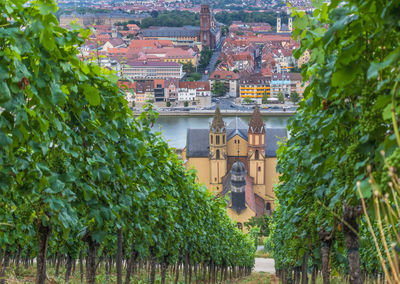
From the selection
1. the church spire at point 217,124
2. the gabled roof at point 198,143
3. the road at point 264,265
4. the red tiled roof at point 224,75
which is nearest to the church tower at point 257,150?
the church spire at point 217,124

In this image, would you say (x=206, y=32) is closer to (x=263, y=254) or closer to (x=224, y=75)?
(x=224, y=75)

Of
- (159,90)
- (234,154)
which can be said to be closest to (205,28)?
(159,90)

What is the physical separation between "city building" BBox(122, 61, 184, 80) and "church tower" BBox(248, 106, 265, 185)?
37008 millimetres

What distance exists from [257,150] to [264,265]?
14424 millimetres

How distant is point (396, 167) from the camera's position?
1518 mm

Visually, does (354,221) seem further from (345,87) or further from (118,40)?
(118,40)

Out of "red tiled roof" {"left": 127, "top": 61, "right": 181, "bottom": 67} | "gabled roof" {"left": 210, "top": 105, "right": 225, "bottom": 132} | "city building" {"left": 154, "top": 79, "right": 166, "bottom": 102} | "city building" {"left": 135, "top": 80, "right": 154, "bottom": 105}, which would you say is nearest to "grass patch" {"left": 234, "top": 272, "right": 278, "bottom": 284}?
"gabled roof" {"left": 210, "top": 105, "right": 225, "bottom": 132}

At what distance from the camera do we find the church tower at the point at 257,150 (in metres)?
35.0

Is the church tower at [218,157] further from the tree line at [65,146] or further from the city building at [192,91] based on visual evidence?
the city building at [192,91]

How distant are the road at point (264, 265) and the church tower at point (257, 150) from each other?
12.0 metres

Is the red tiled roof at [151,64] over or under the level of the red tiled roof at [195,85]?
over

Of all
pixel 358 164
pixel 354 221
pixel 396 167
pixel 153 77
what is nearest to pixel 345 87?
pixel 358 164

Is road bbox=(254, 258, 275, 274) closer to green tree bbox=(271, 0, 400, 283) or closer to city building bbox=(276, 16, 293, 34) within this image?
green tree bbox=(271, 0, 400, 283)

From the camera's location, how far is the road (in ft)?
64.0
